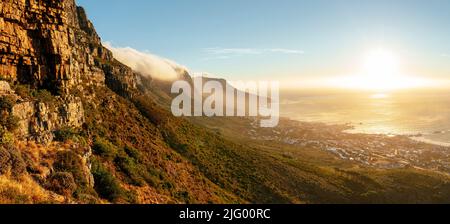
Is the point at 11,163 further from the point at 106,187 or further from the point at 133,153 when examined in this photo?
the point at 133,153

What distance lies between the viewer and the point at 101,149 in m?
31.1

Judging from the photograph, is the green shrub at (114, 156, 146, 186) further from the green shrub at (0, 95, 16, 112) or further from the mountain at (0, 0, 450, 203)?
the green shrub at (0, 95, 16, 112)

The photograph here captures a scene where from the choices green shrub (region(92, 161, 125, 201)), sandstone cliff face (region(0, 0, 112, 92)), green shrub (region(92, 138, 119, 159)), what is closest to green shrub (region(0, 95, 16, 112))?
sandstone cliff face (region(0, 0, 112, 92))

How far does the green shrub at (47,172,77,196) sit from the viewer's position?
16.9 metres

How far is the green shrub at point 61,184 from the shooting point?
16859mm

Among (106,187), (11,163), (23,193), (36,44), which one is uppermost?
(36,44)

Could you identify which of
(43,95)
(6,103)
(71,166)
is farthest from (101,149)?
(6,103)

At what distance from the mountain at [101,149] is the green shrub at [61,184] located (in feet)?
0.19

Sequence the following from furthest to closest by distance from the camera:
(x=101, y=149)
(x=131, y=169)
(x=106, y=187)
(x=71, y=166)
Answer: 1. (x=131, y=169)
2. (x=101, y=149)
3. (x=106, y=187)
4. (x=71, y=166)

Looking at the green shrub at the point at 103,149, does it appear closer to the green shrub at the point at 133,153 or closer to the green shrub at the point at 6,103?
the green shrub at the point at 133,153

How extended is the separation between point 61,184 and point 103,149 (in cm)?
1408

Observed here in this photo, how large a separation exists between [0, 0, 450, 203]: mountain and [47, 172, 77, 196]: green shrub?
0.06 m
